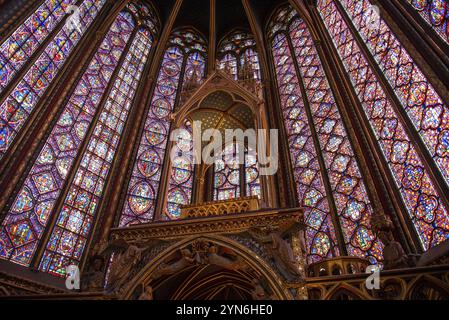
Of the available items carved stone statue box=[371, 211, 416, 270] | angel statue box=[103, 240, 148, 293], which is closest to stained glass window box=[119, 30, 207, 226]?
angel statue box=[103, 240, 148, 293]

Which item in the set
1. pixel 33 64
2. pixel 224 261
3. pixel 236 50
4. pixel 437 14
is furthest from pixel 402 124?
pixel 236 50

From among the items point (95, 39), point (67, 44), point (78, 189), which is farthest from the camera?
point (95, 39)

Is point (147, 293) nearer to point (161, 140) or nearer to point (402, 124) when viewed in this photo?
point (402, 124)

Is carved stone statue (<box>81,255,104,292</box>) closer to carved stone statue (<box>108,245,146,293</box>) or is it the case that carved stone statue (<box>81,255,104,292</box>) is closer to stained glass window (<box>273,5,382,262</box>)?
carved stone statue (<box>108,245,146,293</box>)

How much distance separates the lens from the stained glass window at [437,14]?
6.15 metres

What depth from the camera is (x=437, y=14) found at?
21.0 ft

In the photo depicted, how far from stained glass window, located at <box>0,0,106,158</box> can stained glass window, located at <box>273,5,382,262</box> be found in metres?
6.46

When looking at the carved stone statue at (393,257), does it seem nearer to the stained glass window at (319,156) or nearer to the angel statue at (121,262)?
the stained glass window at (319,156)

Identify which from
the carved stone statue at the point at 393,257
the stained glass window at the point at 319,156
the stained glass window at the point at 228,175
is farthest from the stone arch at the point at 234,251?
the stained glass window at the point at 228,175

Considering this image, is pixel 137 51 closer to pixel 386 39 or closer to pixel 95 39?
pixel 95 39

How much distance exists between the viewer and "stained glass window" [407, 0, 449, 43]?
615cm

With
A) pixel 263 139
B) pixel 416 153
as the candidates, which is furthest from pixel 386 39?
pixel 263 139
